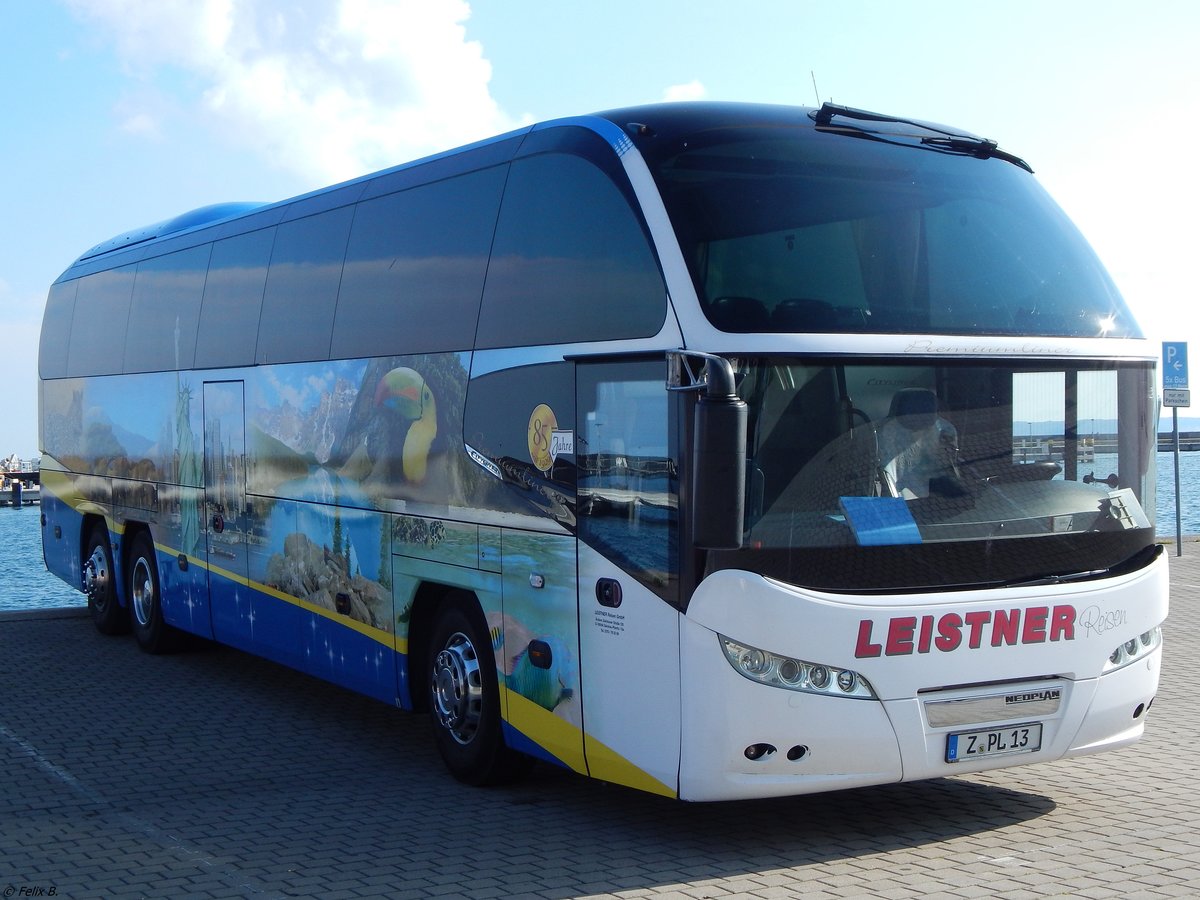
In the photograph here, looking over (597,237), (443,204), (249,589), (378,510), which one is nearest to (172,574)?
(249,589)

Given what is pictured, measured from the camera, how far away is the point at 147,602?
1395 centimetres

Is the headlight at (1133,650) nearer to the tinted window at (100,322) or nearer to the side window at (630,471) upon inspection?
the side window at (630,471)

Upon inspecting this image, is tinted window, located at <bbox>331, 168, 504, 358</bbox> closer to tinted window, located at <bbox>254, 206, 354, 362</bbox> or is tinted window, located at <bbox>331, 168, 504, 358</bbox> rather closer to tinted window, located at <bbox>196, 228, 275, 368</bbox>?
tinted window, located at <bbox>254, 206, 354, 362</bbox>

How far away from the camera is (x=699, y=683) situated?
6336 mm

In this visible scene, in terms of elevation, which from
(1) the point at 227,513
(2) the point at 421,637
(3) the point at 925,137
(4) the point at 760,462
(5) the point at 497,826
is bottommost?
(5) the point at 497,826

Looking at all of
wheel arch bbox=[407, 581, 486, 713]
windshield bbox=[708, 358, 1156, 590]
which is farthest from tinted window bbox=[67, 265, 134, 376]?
windshield bbox=[708, 358, 1156, 590]

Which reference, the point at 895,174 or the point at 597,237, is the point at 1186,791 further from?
the point at 597,237

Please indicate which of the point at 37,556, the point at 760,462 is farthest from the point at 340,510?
the point at 37,556

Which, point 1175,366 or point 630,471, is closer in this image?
point 630,471

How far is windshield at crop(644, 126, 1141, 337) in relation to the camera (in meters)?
6.46

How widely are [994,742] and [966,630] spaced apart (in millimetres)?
582

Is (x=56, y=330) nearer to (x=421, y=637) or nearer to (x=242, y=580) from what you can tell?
(x=242, y=580)

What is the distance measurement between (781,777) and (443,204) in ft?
13.8

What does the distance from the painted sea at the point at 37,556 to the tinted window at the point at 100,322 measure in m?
4.53
